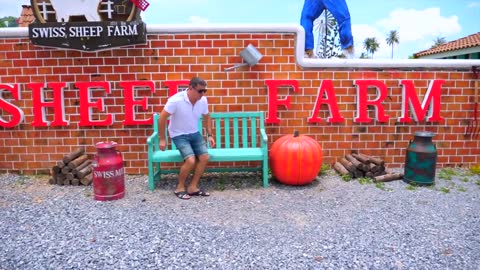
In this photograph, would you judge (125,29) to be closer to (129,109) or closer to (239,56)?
(129,109)

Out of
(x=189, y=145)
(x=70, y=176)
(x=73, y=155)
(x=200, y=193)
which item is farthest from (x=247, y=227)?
(x=73, y=155)

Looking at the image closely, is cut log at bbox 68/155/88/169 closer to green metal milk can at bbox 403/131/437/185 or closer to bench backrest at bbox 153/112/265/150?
bench backrest at bbox 153/112/265/150

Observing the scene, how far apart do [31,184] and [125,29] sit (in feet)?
9.18

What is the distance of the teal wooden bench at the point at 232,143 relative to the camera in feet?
18.0

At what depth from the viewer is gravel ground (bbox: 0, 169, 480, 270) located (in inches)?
134

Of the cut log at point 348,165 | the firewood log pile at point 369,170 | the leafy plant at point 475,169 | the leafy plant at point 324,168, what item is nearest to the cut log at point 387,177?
the firewood log pile at point 369,170

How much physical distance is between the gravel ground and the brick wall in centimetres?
79

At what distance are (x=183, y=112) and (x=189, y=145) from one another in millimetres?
471

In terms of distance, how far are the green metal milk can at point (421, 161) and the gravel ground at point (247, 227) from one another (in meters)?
0.18

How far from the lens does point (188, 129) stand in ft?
17.2

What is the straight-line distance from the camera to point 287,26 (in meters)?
6.11

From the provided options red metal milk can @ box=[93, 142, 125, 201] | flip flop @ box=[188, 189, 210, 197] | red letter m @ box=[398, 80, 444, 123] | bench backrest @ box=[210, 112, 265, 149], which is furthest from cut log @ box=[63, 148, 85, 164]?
red letter m @ box=[398, 80, 444, 123]

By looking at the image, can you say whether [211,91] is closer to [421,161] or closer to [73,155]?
[73,155]

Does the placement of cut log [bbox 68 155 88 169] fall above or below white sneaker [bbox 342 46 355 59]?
below
